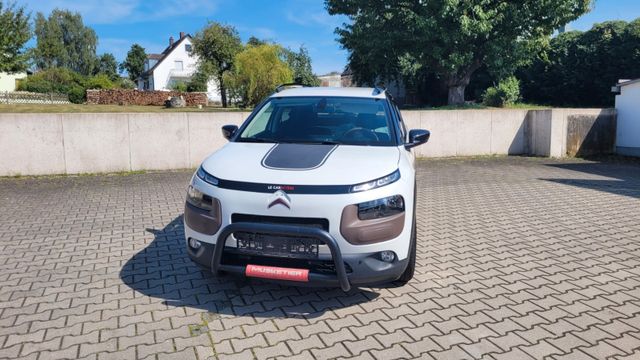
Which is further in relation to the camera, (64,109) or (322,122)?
(64,109)

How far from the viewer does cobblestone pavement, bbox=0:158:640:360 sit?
Answer: 10.8 ft

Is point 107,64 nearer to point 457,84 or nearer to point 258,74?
point 258,74

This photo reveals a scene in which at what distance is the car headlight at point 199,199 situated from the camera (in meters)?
3.68

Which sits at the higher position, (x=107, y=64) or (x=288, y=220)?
(x=107, y=64)

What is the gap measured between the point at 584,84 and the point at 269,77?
56.2ft

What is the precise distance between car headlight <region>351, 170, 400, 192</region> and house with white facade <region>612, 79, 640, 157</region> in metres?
13.2

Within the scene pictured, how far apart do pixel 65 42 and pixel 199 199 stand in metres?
84.5

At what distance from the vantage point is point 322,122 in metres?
4.84

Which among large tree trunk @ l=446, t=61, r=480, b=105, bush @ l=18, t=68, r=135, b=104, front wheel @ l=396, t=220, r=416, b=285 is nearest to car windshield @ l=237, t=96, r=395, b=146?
front wheel @ l=396, t=220, r=416, b=285

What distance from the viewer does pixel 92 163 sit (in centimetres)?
1031

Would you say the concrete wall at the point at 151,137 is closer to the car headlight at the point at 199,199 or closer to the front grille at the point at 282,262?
the car headlight at the point at 199,199

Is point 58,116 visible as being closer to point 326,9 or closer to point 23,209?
point 23,209

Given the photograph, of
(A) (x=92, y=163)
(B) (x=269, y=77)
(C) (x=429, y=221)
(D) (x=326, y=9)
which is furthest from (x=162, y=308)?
(B) (x=269, y=77)

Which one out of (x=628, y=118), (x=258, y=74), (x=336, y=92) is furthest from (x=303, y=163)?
(x=258, y=74)
